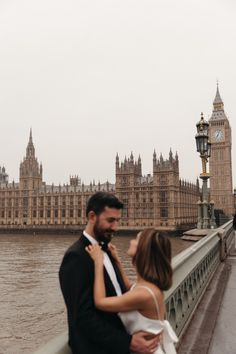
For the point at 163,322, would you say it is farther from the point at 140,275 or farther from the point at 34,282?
the point at 34,282

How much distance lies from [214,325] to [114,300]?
3026 millimetres

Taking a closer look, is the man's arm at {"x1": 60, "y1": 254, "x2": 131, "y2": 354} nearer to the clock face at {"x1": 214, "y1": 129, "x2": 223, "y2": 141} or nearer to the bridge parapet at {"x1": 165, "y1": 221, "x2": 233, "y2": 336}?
the bridge parapet at {"x1": 165, "y1": 221, "x2": 233, "y2": 336}

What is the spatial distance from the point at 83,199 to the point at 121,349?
272 feet

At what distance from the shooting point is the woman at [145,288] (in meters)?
2.14

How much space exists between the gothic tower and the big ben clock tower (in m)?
47.9

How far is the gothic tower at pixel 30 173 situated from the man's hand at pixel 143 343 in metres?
93.0

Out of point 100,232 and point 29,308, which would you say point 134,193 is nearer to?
point 29,308

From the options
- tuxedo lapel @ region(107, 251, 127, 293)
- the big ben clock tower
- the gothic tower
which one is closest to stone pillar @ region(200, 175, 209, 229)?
tuxedo lapel @ region(107, 251, 127, 293)

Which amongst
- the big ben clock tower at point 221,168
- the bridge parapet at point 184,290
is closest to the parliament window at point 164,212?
the big ben clock tower at point 221,168

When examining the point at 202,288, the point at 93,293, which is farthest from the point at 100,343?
the point at 202,288

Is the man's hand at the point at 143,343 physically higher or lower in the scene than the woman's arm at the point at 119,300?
lower

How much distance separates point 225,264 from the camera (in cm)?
998

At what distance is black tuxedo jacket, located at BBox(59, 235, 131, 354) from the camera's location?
210 centimetres

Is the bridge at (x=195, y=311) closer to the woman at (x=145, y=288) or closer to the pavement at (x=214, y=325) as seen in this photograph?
the pavement at (x=214, y=325)
